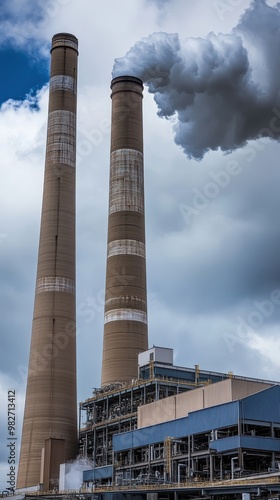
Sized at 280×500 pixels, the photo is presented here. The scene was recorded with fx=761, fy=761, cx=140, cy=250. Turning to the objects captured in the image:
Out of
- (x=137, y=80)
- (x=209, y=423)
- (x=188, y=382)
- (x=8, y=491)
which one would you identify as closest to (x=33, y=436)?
(x=8, y=491)

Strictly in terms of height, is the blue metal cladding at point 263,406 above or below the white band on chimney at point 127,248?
below

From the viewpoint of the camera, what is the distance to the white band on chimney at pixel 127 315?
53250 millimetres

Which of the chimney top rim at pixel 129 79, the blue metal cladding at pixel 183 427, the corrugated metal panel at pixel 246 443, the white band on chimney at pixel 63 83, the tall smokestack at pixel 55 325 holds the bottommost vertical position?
the corrugated metal panel at pixel 246 443

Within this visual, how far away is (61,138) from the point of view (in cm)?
5600

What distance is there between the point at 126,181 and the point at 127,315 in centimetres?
1054

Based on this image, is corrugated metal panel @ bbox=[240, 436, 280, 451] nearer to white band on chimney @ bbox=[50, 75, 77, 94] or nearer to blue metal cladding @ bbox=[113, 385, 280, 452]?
blue metal cladding @ bbox=[113, 385, 280, 452]

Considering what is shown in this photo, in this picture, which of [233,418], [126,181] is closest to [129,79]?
[126,181]

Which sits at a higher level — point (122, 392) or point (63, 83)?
point (63, 83)

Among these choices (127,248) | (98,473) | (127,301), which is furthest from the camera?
(127,248)

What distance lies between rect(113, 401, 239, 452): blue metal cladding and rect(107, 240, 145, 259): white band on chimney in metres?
14.4

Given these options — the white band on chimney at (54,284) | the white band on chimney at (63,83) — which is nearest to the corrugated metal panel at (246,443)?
the white band on chimney at (54,284)

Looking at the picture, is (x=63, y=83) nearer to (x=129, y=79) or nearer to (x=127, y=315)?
(x=129, y=79)

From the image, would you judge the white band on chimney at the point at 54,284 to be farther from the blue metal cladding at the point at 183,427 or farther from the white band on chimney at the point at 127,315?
the blue metal cladding at the point at 183,427

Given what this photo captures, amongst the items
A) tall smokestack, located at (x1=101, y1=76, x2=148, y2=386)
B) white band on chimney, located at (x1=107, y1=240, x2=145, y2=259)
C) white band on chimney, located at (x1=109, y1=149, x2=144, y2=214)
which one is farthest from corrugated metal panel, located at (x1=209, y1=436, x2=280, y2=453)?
white band on chimney, located at (x1=109, y1=149, x2=144, y2=214)
